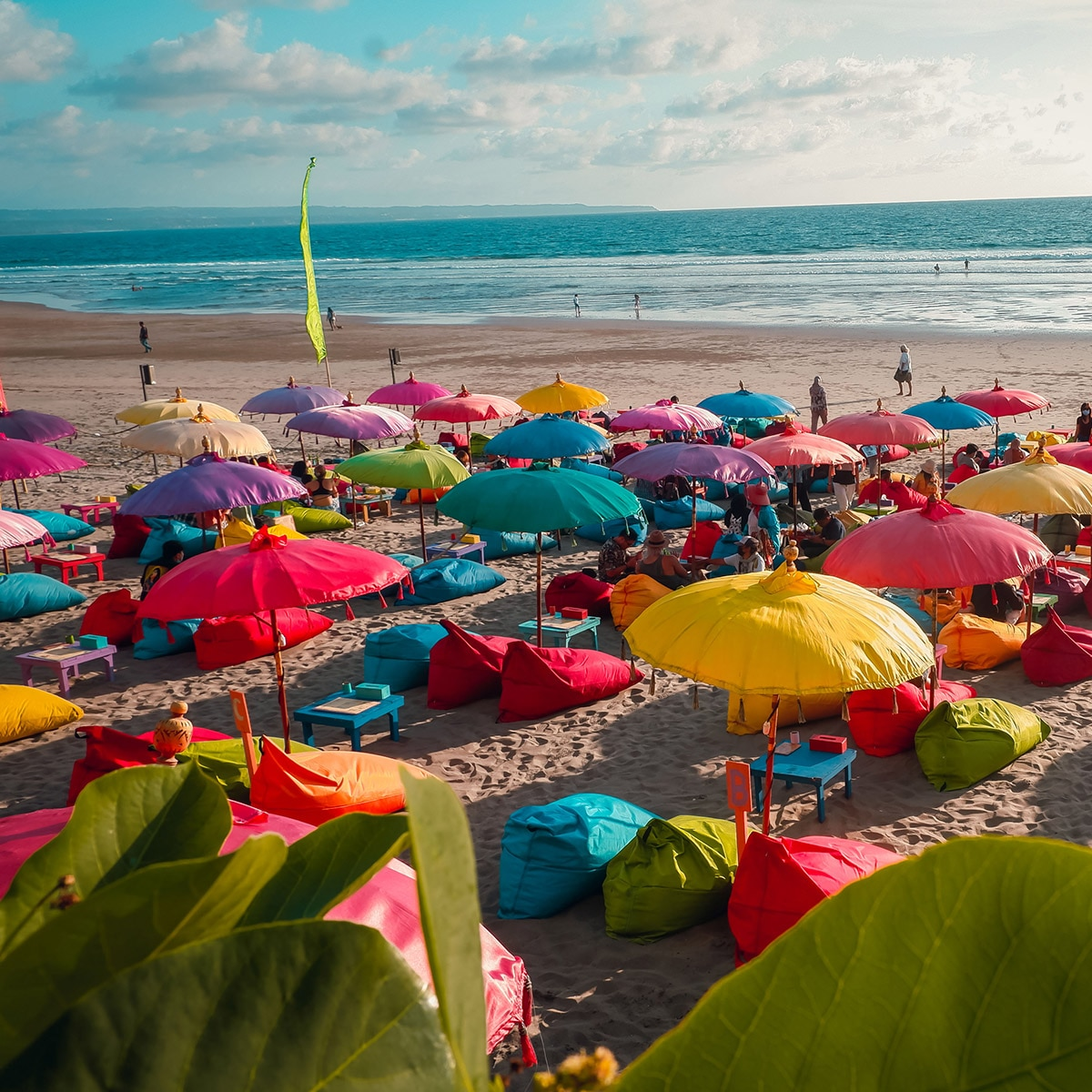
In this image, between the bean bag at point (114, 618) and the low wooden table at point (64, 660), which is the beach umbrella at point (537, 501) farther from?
the bean bag at point (114, 618)

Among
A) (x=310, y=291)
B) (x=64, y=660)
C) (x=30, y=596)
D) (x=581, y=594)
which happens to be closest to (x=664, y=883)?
(x=581, y=594)

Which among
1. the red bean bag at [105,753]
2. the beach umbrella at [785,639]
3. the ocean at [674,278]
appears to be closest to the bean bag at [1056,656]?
the beach umbrella at [785,639]

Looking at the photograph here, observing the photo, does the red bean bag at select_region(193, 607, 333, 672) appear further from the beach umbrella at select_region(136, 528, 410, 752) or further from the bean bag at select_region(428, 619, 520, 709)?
the beach umbrella at select_region(136, 528, 410, 752)

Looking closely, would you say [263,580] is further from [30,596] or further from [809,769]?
[30,596]

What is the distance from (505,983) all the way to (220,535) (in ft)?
29.8

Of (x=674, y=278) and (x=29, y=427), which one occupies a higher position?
(x=674, y=278)

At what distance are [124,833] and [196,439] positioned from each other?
13.9m

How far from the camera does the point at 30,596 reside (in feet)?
40.2

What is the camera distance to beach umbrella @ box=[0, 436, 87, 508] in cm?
1282

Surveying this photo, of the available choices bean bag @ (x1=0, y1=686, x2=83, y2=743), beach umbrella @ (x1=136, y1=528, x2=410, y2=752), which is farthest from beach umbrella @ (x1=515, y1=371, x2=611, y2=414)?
beach umbrella @ (x1=136, y1=528, x2=410, y2=752)

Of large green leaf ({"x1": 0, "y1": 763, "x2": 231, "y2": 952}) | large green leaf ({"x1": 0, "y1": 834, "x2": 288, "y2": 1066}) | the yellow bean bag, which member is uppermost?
large green leaf ({"x1": 0, "y1": 834, "x2": 288, "y2": 1066})

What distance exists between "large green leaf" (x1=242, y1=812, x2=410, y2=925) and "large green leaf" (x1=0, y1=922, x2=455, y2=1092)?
0.12 metres

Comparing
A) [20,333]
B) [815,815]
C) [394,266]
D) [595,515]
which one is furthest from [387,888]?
[394,266]

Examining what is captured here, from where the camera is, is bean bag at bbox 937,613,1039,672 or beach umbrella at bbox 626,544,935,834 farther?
bean bag at bbox 937,613,1039,672
